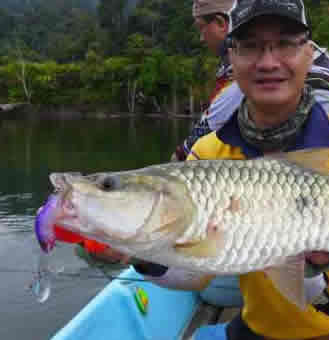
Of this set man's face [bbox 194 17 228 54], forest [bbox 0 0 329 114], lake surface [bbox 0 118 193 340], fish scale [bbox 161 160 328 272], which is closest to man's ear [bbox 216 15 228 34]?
man's face [bbox 194 17 228 54]

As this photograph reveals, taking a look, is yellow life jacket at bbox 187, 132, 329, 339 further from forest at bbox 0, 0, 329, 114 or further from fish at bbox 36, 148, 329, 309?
forest at bbox 0, 0, 329, 114

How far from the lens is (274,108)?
2.00 meters

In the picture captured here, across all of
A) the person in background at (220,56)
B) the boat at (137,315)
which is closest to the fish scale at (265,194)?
the boat at (137,315)

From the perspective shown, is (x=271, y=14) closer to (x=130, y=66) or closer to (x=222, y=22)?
(x=222, y=22)

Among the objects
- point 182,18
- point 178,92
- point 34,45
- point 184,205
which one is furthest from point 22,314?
point 34,45

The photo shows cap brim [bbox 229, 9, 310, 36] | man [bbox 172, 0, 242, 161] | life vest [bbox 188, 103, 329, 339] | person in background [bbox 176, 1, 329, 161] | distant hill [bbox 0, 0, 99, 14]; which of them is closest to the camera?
cap brim [bbox 229, 9, 310, 36]

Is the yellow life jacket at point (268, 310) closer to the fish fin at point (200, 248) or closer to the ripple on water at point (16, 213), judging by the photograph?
the fish fin at point (200, 248)

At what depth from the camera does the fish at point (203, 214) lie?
4.83 ft

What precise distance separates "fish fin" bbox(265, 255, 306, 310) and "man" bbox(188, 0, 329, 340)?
128mm

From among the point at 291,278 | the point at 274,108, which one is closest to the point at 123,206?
the point at 291,278

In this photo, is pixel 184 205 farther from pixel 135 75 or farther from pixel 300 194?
pixel 135 75

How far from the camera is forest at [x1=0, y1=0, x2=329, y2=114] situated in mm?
42625

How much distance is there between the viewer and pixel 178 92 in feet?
143

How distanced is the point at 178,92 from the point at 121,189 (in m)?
42.5
